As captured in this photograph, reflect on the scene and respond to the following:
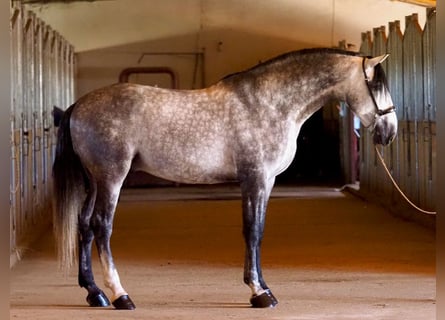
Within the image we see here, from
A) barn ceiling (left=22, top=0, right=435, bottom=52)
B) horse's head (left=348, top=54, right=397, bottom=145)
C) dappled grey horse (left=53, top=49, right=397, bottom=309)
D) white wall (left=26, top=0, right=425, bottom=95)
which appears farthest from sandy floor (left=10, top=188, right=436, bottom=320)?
white wall (left=26, top=0, right=425, bottom=95)

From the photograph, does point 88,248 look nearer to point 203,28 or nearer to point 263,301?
point 263,301

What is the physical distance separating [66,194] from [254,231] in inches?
40.1

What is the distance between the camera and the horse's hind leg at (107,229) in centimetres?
455

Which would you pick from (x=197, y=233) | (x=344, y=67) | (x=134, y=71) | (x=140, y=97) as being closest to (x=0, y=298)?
(x=140, y=97)

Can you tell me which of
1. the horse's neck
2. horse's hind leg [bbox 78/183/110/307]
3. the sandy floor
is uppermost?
the horse's neck

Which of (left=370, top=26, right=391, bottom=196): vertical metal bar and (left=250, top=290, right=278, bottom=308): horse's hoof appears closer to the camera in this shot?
(left=250, top=290, right=278, bottom=308): horse's hoof

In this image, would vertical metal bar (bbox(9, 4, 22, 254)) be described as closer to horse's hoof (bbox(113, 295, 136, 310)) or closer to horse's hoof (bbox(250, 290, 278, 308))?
horse's hoof (bbox(113, 295, 136, 310))

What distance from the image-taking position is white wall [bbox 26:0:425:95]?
10969 mm

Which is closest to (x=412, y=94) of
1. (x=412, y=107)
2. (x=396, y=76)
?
(x=412, y=107)

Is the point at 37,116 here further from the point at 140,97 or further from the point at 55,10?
the point at 140,97

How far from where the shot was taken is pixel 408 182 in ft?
29.3

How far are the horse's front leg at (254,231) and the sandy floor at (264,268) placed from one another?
0.08 meters

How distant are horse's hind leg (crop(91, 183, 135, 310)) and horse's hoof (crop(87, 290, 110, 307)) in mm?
98

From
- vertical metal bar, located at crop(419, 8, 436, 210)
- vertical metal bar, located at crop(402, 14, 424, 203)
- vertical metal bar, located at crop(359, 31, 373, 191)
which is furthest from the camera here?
vertical metal bar, located at crop(359, 31, 373, 191)
